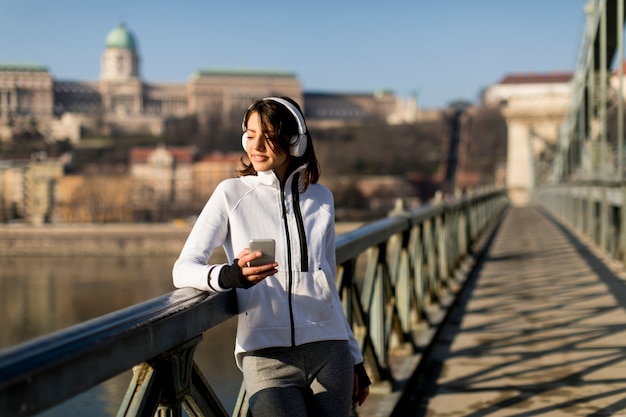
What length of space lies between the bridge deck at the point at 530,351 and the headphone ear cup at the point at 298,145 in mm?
1703

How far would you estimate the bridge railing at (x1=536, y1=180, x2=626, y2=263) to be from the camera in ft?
27.3

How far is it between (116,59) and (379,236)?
15489 centimetres

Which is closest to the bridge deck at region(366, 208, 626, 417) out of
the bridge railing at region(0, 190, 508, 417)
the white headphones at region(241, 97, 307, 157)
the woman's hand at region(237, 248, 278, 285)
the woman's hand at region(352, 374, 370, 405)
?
the bridge railing at region(0, 190, 508, 417)

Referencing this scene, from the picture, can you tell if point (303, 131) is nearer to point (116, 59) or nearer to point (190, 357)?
point (190, 357)

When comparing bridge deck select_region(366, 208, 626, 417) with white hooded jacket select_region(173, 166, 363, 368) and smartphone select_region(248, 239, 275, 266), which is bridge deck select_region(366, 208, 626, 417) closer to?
white hooded jacket select_region(173, 166, 363, 368)

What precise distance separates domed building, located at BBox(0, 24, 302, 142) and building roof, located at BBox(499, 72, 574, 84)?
129ft

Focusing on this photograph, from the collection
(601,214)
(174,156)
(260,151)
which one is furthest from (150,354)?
(174,156)

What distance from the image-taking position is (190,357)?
194 centimetres

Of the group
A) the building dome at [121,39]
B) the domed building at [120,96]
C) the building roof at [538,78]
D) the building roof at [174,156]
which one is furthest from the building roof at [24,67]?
the building roof at [538,78]

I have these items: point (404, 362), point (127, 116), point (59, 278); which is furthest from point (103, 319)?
point (127, 116)

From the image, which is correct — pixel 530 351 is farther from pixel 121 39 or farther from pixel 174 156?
pixel 121 39

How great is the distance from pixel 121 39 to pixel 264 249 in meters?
160

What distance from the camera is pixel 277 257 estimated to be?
2027mm

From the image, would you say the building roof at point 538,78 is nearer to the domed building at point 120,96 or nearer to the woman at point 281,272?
the domed building at point 120,96
